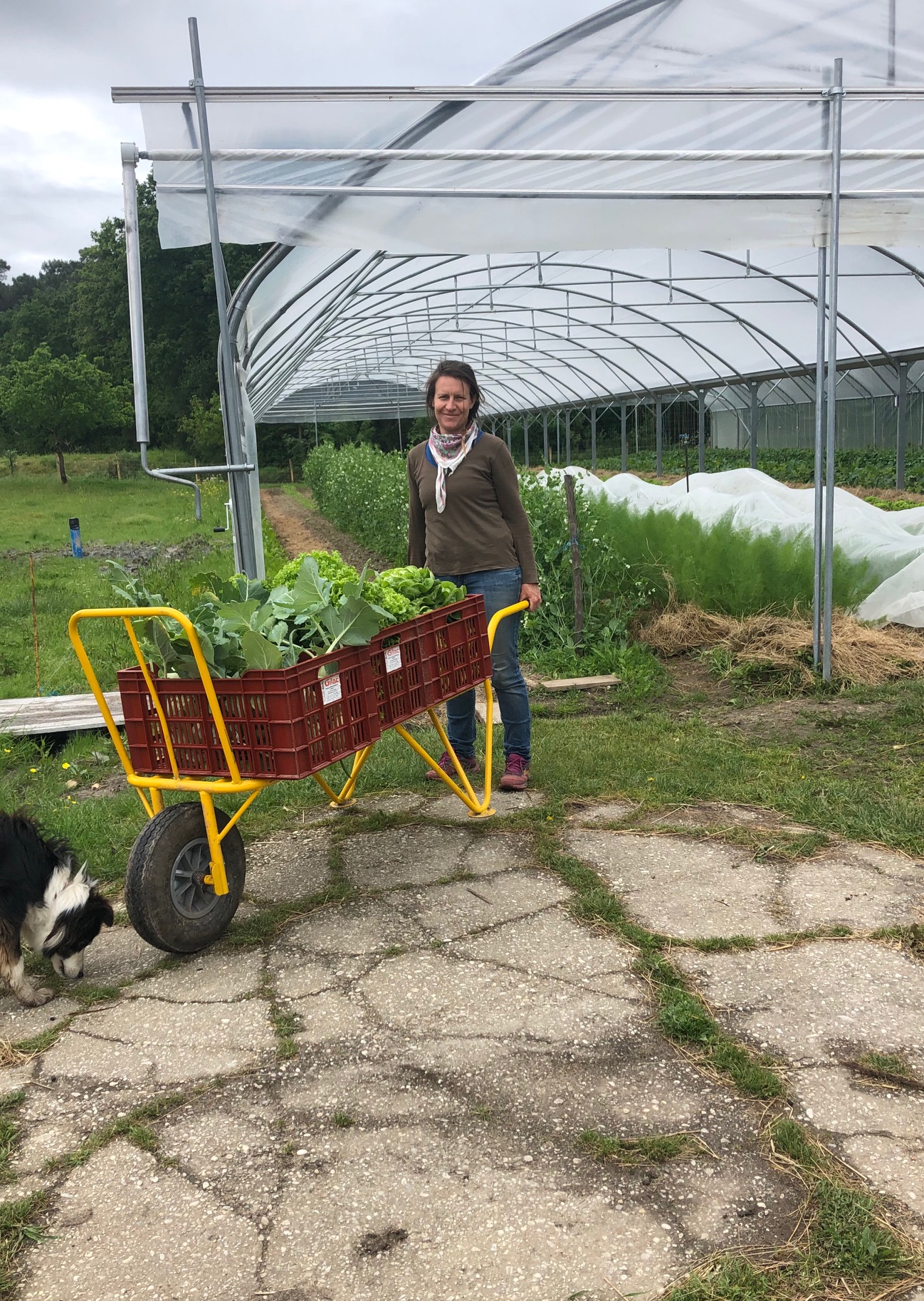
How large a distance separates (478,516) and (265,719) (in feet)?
5.54

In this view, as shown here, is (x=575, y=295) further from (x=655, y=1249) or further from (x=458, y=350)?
(x=655, y=1249)

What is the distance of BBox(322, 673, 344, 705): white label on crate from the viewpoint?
3244 mm

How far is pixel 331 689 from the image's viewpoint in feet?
10.7

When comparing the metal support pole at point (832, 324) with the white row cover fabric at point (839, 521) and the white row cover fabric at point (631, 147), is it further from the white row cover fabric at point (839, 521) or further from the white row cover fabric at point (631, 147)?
the white row cover fabric at point (839, 521)

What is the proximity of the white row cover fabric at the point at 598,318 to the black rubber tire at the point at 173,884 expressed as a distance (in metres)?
4.10

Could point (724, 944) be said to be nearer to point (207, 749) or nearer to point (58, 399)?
point (207, 749)

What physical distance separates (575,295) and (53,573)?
27.0 feet

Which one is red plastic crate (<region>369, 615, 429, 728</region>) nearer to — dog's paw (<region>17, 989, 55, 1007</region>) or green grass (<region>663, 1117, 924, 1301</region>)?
dog's paw (<region>17, 989, 55, 1007</region>)

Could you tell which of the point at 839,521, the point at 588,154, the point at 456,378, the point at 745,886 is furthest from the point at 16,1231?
the point at 839,521

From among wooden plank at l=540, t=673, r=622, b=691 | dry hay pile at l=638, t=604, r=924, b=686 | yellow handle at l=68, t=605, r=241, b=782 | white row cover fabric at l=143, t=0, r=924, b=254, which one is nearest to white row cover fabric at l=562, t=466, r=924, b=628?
dry hay pile at l=638, t=604, r=924, b=686

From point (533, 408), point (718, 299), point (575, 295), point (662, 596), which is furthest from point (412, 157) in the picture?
point (533, 408)

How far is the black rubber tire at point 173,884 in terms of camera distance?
10.3 feet

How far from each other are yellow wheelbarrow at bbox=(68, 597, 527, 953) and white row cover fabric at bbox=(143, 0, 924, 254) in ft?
9.48

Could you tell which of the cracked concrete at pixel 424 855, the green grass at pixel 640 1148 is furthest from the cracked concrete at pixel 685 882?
the green grass at pixel 640 1148
